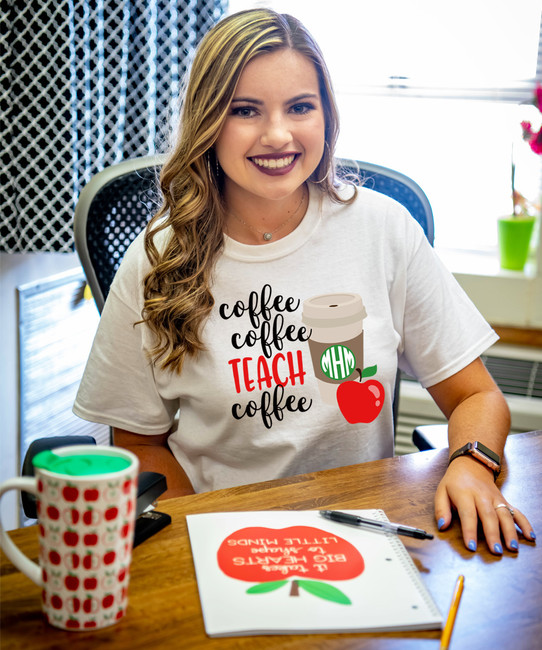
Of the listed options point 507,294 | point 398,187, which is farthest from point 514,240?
point 398,187

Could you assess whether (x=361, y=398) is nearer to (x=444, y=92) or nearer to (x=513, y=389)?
(x=513, y=389)

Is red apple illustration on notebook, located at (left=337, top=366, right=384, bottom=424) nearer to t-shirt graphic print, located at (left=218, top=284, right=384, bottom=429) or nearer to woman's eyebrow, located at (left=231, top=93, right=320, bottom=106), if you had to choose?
t-shirt graphic print, located at (left=218, top=284, right=384, bottom=429)

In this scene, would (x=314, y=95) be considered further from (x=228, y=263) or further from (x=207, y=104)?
(x=228, y=263)

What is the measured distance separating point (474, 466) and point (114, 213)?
0.73 meters

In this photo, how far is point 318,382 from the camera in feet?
3.68

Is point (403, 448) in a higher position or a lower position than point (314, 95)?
lower

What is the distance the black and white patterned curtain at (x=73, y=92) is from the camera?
5.98ft

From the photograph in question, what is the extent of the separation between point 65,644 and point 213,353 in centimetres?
55

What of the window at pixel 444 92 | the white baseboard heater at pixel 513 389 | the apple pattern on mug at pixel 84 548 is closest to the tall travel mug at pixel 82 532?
the apple pattern on mug at pixel 84 548

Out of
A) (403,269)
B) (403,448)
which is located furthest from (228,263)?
(403,448)

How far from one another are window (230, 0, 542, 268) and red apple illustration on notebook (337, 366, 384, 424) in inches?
47.7

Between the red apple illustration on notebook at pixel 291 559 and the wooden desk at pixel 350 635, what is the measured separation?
0.05 metres

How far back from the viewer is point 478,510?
854 mm

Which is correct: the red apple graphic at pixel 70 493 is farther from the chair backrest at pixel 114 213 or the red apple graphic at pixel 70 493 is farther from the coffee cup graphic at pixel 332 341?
the chair backrest at pixel 114 213
